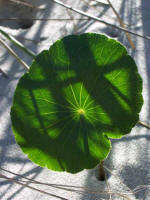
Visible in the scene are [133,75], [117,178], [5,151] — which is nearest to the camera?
[133,75]

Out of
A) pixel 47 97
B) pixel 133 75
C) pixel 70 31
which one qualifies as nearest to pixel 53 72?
pixel 47 97

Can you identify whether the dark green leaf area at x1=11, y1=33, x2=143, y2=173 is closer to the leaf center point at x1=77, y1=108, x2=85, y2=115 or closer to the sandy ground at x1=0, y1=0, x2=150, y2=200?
the leaf center point at x1=77, y1=108, x2=85, y2=115

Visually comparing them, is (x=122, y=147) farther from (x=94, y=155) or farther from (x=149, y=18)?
(x=149, y=18)

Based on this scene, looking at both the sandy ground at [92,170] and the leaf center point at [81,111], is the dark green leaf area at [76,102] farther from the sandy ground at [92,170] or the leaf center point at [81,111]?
the sandy ground at [92,170]

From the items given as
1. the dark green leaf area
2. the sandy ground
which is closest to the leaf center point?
the dark green leaf area

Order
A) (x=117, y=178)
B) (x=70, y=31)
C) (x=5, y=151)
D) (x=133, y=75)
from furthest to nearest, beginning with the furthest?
(x=70, y=31)
(x=5, y=151)
(x=117, y=178)
(x=133, y=75)

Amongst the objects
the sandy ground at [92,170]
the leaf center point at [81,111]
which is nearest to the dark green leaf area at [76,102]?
the leaf center point at [81,111]

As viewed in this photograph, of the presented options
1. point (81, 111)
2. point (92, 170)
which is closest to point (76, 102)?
point (81, 111)

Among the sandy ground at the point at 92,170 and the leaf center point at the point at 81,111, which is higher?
the leaf center point at the point at 81,111

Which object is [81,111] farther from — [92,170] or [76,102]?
[92,170]
